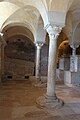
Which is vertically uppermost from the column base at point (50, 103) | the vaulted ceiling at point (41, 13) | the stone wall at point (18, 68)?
the vaulted ceiling at point (41, 13)

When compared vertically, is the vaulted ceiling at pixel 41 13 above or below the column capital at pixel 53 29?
above

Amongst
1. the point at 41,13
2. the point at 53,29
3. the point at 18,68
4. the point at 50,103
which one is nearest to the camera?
the point at 50,103

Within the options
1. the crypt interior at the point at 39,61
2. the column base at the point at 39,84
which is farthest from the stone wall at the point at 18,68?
the column base at the point at 39,84

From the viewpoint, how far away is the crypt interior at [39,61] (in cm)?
577

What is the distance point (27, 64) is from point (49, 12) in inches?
494

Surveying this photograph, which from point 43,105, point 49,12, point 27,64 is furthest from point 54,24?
point 27,64

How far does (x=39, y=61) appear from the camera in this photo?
12320mm

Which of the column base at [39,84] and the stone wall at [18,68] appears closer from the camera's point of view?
the column base at [39,84]

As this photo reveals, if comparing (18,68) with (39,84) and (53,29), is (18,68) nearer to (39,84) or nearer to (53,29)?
(39,84)

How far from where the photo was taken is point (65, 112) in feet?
17.9

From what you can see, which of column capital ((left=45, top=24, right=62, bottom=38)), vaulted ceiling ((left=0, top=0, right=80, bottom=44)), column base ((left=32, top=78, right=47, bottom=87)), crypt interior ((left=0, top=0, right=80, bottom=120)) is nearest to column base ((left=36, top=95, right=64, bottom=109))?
crypt interior ((left=0, top=0, right=80, bottom=120))

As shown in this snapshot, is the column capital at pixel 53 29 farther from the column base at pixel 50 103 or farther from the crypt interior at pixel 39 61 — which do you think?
the column base at pixel 50 103

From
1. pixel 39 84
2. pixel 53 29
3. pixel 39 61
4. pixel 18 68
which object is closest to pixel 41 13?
pixel 53 29

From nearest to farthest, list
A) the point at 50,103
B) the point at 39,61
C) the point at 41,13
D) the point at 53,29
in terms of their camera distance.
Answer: the point at 50,103 < the point at 53,29 < the point at 41,13 < the point at 39,61
